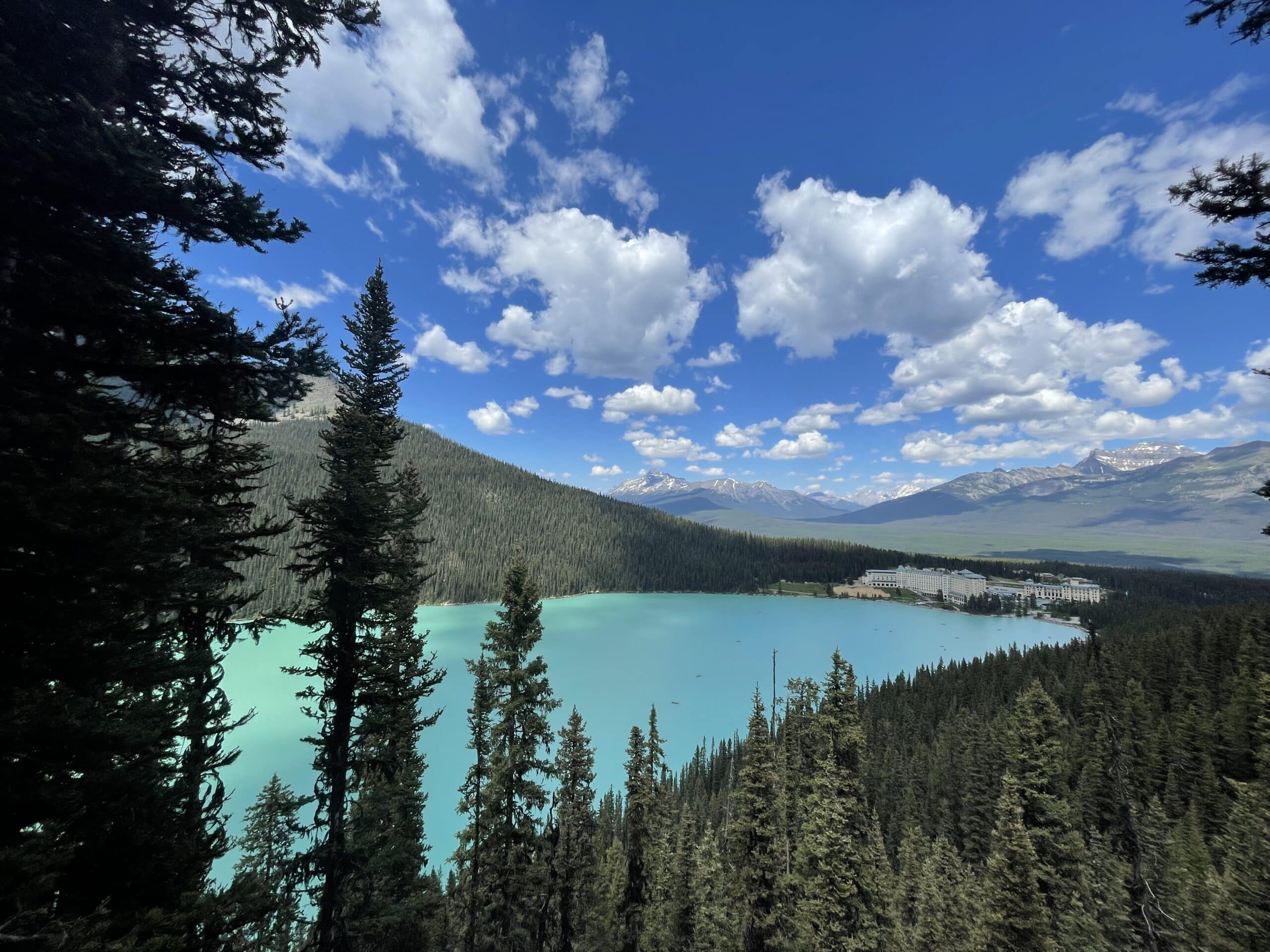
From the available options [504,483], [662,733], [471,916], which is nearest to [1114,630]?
[662,733]

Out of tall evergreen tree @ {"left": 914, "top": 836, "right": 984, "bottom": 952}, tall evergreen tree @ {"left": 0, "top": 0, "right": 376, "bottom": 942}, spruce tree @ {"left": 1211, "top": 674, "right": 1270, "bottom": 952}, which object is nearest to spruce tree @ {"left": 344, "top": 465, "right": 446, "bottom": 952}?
tall evergreen tree @ {"left": 0, "top": 0, "right": 376, "bottom": 942}

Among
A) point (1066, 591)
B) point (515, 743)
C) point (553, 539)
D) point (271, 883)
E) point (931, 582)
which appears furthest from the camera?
point (931, 582)

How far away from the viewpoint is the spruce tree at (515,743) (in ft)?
38.1

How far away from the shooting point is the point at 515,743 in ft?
38.7

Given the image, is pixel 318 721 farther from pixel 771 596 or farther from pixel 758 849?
pixel 771 596

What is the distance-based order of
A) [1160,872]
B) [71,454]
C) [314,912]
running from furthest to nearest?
1. [314,912]
2. [1160,872]
3. [71,454]

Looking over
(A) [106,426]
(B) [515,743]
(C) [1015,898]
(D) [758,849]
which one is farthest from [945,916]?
(A) [106,426]

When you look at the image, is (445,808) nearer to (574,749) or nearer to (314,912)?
(314,912)

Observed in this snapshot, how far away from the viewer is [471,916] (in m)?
12.0

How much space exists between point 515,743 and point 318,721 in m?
9.87

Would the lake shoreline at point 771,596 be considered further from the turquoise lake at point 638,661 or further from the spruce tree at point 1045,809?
the spruce tree at point 1045,809

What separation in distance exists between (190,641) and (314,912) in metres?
28.0

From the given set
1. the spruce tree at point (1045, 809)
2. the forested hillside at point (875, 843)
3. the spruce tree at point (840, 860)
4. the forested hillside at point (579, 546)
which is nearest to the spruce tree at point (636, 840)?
the forested hillside at point (875, 843)

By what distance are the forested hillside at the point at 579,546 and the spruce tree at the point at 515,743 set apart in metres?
110
